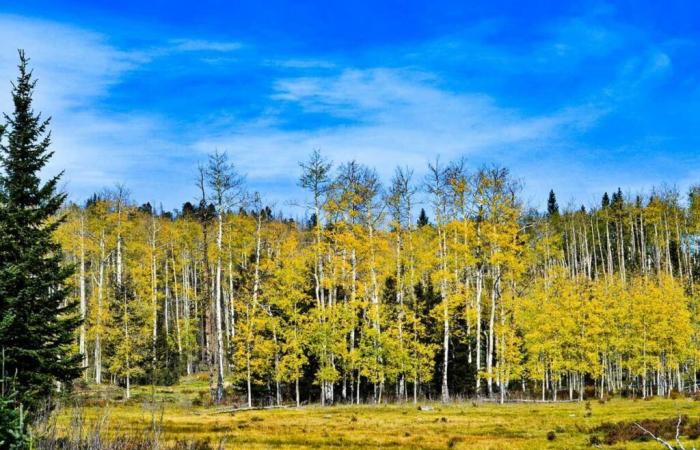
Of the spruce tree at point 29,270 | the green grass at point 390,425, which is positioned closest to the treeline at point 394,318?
the green grass at point 390,425

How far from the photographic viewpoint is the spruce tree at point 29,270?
2494 centimetres

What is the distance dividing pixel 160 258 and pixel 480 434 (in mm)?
61617

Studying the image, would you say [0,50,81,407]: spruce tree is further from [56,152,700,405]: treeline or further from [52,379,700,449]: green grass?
[56,152,700,405]: treeline

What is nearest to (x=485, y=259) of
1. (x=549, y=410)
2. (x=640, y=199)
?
(x=549, y=410)

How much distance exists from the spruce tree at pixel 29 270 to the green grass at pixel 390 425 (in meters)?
2.53

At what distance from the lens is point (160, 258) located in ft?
262

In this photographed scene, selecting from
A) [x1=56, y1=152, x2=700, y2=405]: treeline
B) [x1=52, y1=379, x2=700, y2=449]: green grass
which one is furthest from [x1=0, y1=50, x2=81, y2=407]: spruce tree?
[x1=56, y1=152, x2=700, y2=405]: treeline

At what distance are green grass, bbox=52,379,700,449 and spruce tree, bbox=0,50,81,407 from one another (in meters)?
2.53

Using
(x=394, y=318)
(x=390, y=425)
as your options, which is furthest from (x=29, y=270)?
(x=394, y=318)

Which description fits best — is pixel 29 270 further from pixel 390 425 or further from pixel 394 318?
pixel 394 318

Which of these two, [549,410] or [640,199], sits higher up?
[640,199]

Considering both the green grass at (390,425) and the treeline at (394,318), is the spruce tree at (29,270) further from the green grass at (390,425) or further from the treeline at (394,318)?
the treeline at (394,318)

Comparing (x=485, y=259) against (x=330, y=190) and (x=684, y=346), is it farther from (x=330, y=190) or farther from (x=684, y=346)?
Result: (x=684, y=346)

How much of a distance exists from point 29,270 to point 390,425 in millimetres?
18534
